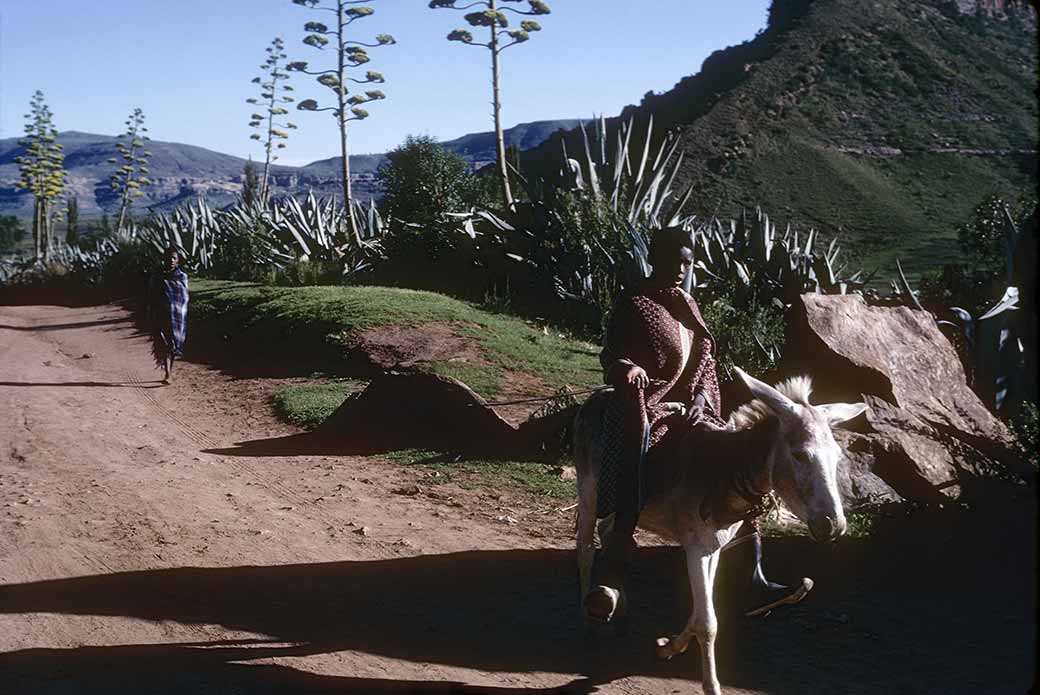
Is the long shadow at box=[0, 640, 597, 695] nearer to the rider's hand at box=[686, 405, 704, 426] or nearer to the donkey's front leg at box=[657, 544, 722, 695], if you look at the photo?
the donkey's front leg at box=[657, 544, 722, 695]

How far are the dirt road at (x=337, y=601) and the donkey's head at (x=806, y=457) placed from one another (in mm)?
1356

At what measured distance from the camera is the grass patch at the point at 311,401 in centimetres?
1077

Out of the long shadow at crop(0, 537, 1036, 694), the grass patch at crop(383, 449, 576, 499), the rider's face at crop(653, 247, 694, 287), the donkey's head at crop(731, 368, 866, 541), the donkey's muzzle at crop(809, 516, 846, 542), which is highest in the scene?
the rider's face at crop(653, 247, 694, 287)

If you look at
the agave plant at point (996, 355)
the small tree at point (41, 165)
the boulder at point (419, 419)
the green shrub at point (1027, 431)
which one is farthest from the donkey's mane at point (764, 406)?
the small tree at point (41, 165)

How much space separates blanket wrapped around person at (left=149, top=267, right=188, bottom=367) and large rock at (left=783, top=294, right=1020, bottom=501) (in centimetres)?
940

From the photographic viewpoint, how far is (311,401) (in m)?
11.4

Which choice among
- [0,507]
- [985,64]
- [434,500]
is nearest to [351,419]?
[434,500]

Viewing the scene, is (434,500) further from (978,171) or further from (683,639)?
(978,171)

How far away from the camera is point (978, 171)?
46.1 metres

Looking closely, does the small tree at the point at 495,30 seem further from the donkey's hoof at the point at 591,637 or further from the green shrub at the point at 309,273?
the donkey's hoof at the point at 591,637

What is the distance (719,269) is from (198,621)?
440 inches

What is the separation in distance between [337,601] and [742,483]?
2.76 metres

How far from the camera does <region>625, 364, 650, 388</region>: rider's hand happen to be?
177 inches

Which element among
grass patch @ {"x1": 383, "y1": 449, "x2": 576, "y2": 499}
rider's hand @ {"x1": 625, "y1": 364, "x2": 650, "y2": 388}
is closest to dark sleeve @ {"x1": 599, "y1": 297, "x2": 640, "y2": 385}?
rider's hand @ {"x1": 625, "y1": 364, "x2": 650, "y2": 388}
